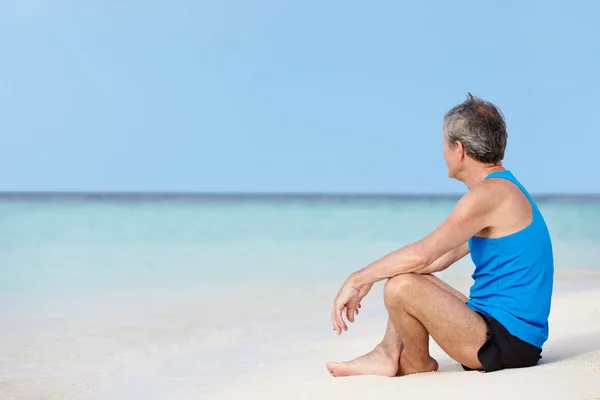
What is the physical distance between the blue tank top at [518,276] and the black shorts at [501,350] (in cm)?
2

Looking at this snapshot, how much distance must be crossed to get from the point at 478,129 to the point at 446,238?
0.45 m

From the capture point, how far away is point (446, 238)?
2.71 m

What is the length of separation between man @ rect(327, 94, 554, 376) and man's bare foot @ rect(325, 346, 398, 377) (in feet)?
0.28

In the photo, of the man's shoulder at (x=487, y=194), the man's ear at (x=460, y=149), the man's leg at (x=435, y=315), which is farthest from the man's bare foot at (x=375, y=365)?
the man's ear at (x=460, y=149)

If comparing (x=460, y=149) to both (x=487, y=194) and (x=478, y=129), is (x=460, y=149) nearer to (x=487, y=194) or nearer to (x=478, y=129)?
(x=478, y=129)

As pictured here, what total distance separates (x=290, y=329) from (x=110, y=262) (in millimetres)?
5203

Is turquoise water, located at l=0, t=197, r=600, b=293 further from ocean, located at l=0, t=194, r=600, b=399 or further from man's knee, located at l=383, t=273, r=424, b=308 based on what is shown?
man's knee, located at l=383, t=273, r=424, b=308

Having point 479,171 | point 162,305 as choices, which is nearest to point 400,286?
point 479,171

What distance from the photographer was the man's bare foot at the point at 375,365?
302 cm

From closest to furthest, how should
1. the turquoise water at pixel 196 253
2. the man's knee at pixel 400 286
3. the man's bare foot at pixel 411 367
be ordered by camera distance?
1. the man's knee at pixel 400 286
2. the man's bare foot at pixel 411 367
3. the turquoise water at pixel 196 253

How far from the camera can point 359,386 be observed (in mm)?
2939

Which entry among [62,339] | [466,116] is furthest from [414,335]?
[62,339]

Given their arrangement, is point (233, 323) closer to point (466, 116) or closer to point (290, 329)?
point (290, 329)

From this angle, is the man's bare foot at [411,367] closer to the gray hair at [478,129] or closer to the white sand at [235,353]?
the white sand at [235,353]
